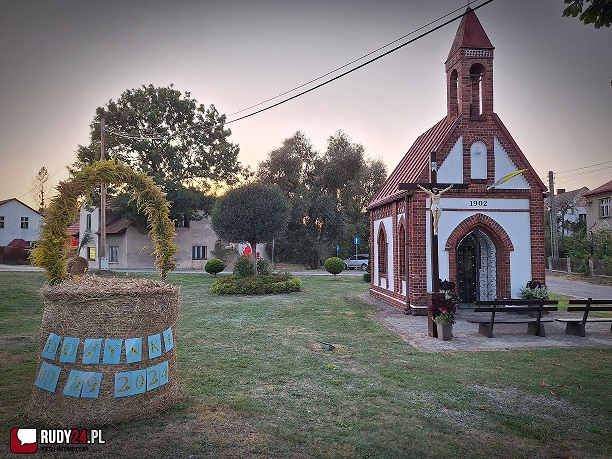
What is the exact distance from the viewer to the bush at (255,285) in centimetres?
2116

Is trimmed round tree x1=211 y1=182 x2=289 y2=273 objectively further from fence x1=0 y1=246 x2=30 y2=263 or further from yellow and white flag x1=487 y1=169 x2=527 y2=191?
fence x1=0 y1=246 x2=30 y2=263

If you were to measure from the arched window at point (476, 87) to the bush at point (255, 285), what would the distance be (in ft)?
36.1

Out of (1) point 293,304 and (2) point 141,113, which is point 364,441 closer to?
(1) point 293,304

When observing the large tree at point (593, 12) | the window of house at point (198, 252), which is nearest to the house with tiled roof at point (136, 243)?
the window of house at point (198, 252)

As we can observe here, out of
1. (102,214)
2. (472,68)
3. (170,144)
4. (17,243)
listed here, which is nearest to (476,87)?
(472,68)

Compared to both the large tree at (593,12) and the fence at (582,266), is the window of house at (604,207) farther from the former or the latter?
the large tree at (593,12)

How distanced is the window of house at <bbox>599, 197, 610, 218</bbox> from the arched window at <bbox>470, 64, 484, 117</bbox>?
31.4 meters

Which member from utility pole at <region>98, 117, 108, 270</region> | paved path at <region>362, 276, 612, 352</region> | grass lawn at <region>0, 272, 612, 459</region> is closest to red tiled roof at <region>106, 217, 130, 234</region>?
utility pole at <region>98, 117, 108, 270</region>

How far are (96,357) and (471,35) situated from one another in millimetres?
15574

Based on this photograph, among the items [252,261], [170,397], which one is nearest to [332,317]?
[170,397]

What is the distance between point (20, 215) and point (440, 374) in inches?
2195

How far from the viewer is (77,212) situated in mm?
5938

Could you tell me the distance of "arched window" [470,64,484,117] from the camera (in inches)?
628

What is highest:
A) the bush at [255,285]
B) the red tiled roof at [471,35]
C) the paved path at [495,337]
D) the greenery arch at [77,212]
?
the red tiled roof at [471,35]
